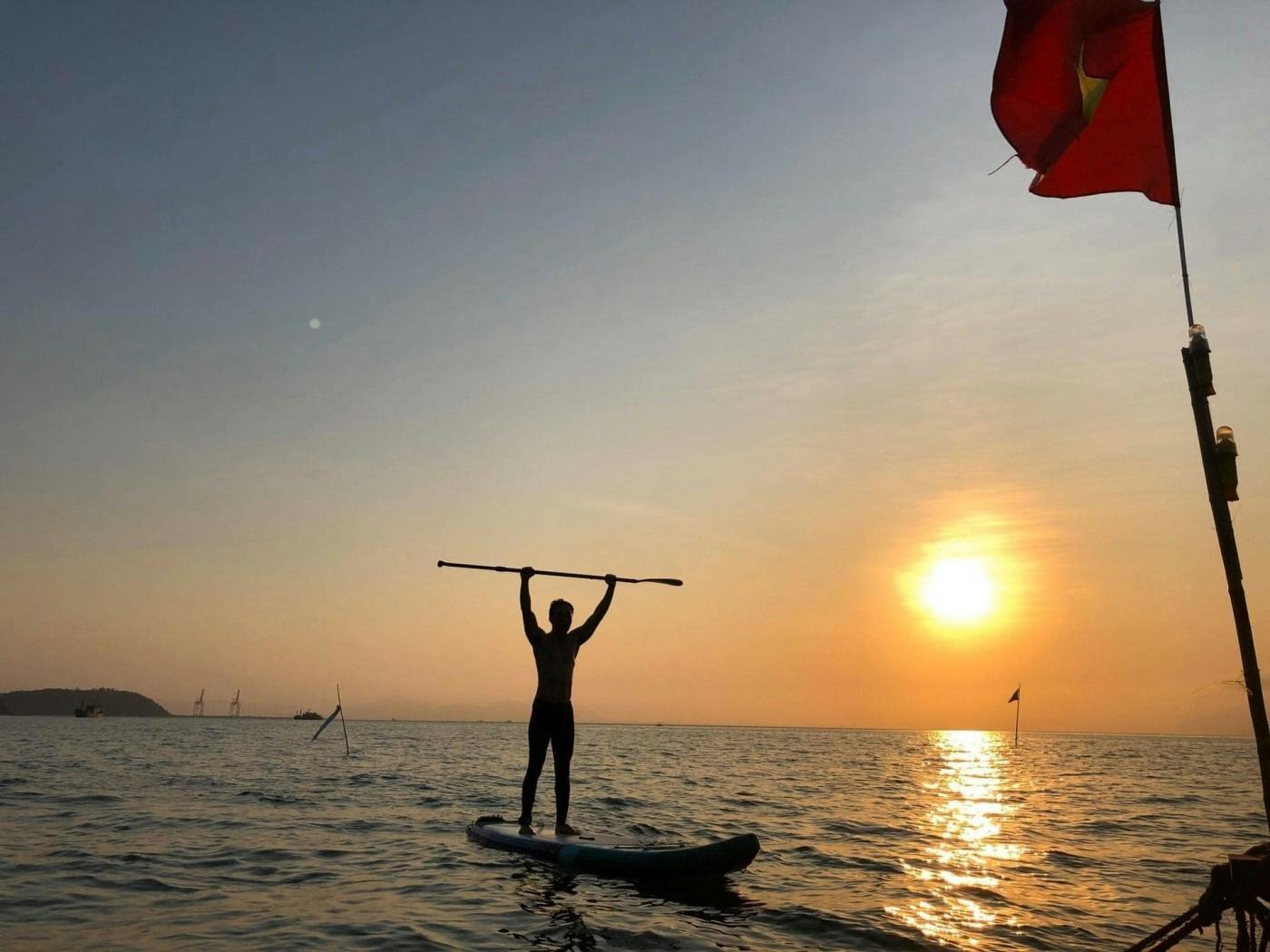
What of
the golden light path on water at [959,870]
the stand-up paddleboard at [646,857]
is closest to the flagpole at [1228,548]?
the golden light path on water at [959,870]

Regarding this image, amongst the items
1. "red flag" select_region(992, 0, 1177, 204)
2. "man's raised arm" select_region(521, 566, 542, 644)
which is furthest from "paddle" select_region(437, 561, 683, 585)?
"red flag" select_region(992, 0, 1177, 204)

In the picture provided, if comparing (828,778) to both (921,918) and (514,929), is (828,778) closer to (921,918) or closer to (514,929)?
(921,918)

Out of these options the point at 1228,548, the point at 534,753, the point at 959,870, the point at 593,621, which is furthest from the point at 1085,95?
the point at 959,870

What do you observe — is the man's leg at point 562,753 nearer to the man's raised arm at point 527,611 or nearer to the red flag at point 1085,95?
the man's raised arm at point 527,611

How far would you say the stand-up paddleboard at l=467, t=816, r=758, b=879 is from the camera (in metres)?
10.7

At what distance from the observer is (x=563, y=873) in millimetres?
11406

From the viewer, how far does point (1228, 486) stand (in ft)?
16.6

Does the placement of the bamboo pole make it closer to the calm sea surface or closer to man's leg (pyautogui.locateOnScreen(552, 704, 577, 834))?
the calm sea surface

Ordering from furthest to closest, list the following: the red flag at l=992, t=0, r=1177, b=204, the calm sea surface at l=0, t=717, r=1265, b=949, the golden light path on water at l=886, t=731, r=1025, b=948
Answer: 1. the golden light path on water at l=886, t=731, r=1025, b=948
2. the calm sea surface at l=0, t=717, r=1265, b=949
3. the red flag at l=992, t=0, r=1177, b=204

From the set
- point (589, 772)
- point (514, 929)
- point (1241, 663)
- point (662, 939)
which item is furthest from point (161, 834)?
point (589, 772)

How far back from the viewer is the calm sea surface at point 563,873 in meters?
8.73

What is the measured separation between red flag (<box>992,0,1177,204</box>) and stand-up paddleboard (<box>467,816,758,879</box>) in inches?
321

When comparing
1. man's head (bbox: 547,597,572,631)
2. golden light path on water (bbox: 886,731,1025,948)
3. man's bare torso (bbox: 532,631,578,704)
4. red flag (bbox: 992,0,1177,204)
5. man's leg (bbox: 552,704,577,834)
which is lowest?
golden light path on water (bbox: 886,731,1025,948)

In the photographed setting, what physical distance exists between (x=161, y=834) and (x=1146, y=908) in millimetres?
→ 15283
